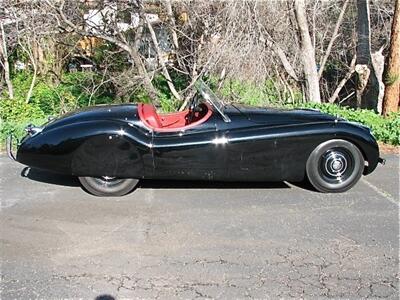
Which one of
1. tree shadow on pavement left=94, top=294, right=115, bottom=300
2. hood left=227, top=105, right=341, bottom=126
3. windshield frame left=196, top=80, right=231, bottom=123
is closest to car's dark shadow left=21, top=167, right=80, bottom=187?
windshield frame left=196, top=80, right=231, bottom=123

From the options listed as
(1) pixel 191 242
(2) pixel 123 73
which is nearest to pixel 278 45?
(2) pixel 123 73

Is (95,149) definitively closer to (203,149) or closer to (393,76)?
(203,149)

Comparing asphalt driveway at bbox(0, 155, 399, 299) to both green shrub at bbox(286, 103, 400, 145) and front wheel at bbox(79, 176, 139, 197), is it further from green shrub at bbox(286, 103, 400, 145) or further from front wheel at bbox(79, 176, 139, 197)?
green shrub at bbox(286, 103, 400, 145)

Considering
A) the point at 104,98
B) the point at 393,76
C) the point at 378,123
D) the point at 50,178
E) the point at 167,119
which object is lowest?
the point at 50,178

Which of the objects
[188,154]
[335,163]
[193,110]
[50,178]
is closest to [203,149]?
[188,154]

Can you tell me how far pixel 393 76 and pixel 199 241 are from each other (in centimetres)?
731

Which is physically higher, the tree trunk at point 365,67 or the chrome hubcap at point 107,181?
the tree trunk at point 365,67

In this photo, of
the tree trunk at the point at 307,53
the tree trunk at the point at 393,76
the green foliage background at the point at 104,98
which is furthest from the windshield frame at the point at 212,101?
the tree trunk at the point at 393,76

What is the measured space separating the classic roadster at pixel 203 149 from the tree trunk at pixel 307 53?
5.07m

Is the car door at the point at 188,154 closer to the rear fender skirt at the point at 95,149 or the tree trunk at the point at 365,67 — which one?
the rear fender skirt at the point at 95,149

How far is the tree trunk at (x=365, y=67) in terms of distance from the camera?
984cm

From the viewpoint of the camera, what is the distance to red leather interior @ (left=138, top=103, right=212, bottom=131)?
4.73 m

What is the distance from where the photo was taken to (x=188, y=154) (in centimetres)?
455

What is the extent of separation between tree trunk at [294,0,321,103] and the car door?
5.61m
